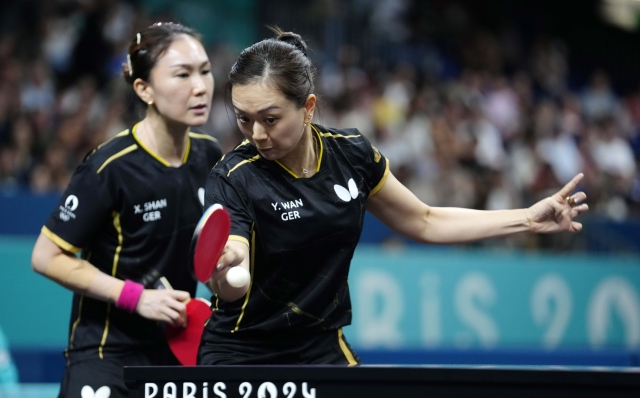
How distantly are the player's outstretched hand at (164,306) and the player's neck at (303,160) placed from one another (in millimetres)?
652

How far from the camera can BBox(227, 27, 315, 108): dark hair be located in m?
2.59

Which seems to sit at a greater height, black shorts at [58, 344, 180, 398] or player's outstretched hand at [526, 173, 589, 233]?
player's outstretched hand at [526, 173, 589, 233]

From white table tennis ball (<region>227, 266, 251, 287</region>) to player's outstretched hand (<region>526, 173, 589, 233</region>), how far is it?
3.84ft

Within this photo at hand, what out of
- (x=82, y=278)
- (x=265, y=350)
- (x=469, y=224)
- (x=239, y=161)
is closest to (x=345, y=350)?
(x=265, y=350)

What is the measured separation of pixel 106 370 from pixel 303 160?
1098 mm

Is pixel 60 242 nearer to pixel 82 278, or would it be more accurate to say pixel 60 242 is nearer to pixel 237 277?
pixel 82 278

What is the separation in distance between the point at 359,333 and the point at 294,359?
14.0ft

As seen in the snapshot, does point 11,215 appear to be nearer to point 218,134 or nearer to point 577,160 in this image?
point 218,134

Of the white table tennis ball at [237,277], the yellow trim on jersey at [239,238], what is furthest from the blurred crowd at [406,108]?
the white table tennis ball at [237,277]

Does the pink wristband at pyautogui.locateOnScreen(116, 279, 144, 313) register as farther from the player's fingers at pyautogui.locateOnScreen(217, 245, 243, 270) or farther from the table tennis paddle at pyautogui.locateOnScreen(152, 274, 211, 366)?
the player's fingers at pyautogui.locateOnScreen(217, 245, 243, 270)

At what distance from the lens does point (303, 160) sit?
278 cm

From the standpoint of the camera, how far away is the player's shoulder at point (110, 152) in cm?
316

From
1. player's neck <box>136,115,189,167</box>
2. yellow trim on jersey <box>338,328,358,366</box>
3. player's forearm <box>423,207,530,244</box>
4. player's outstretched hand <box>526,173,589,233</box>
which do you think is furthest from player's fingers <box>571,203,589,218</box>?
player's neck <box>136,115,189,167</box>

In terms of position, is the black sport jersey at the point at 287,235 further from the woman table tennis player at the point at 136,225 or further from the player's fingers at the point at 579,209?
the player's fingers at the point at 579,209
